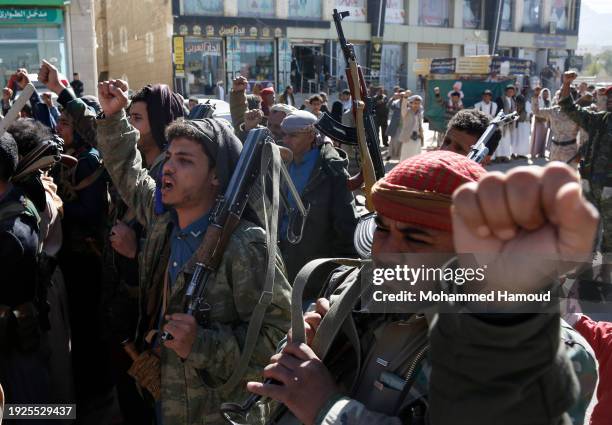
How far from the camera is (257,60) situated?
94.7 ft

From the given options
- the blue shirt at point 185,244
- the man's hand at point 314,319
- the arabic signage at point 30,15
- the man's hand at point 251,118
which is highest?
the arabic signage at point 30,15

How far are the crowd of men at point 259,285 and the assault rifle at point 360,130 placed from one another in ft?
0.52

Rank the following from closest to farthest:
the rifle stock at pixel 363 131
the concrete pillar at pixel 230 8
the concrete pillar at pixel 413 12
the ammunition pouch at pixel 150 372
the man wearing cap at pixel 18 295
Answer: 1. the ammunition pouch at pixel 150 372
2. the man wearing cap at pixel 18 295
3. the rifle stock at pixel 363 131
4. the concrete pillar at pixel 230 8
5. the concrete pillar at pixel 413 12

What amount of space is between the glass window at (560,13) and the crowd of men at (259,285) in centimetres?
4345

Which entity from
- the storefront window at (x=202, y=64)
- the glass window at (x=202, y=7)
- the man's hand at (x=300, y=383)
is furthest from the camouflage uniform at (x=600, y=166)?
the glass window at (x=202, y=7)

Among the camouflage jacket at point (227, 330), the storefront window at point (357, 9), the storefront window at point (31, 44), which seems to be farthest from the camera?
the storefront window at point (357, 9)

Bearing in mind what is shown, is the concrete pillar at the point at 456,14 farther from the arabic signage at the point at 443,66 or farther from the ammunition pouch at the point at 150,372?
the ammunition pouch at the point at 150,372

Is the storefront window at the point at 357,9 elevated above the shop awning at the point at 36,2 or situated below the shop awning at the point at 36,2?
above

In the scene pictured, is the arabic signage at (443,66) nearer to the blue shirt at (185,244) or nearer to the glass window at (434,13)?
the glass window at (434,13)

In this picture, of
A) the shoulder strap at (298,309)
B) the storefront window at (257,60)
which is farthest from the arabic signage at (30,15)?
the shoulder strap at (298,309)

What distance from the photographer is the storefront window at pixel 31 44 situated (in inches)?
720

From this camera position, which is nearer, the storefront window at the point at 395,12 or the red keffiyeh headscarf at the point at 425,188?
the red keffiyeh headscarf at the point at 425,188

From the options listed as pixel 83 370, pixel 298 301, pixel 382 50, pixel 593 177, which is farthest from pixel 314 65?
pixel 298 301

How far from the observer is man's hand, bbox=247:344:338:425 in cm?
124
